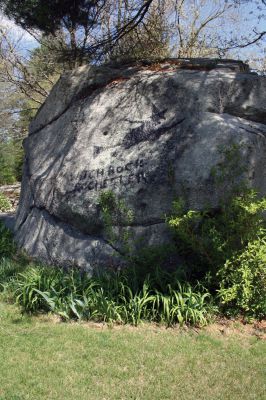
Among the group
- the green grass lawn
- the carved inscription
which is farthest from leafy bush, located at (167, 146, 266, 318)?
the carved inscription

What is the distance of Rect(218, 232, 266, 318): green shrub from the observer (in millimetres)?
5215

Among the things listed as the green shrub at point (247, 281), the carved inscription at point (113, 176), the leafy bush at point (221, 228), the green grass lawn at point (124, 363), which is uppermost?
the carved inscription at point (113, 176)

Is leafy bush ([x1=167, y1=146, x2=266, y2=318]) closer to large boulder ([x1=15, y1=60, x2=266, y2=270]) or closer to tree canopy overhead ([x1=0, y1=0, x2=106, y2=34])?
large boulder ([x1=15, y1=60, x2=266, y2=270])

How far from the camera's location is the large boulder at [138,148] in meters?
6.01

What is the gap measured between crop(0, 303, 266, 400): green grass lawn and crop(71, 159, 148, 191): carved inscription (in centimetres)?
202

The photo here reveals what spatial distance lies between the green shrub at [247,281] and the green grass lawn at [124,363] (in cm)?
41

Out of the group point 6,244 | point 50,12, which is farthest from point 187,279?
point 50,12

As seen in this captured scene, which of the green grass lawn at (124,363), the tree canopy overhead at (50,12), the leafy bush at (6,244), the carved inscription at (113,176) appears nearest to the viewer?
the green grass lawn at (124,363)

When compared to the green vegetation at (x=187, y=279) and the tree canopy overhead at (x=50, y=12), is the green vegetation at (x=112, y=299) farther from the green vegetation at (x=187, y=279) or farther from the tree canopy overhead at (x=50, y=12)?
the tree canopy overhead at (x=50, y=12)

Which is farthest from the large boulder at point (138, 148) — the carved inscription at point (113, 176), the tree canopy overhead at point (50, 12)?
the tree canopy overhead at point (50, 12)

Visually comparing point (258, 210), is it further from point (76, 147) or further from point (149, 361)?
point (76, 147)

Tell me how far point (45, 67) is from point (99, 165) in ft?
40.4

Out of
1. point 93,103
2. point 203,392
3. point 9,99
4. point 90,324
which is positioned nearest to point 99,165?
point 93,103

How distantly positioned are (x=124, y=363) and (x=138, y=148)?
3.09 metres
